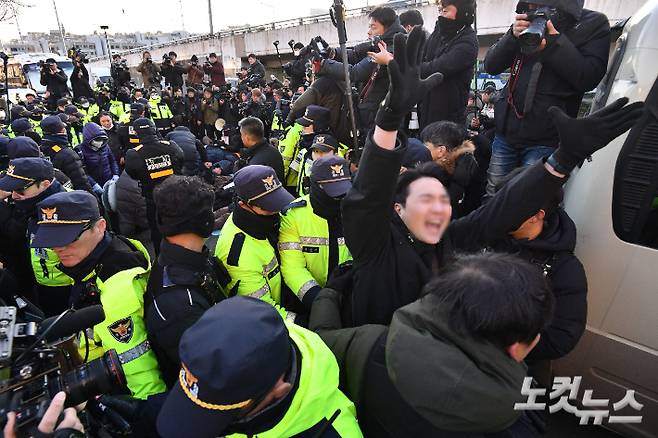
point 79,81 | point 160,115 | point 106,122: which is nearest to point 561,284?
point 106,122

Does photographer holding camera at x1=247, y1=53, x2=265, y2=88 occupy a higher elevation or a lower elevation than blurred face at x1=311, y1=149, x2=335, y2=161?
higher

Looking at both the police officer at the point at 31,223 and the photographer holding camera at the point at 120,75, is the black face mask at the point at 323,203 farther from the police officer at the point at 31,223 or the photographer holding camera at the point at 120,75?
the photographer holding camera at the point at 120,75

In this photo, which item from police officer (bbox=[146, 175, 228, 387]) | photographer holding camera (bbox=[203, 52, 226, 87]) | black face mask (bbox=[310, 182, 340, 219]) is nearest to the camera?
police officer (bbox=[146, 175, 228, 387])

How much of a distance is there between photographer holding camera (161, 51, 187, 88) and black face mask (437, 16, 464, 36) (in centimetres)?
1326

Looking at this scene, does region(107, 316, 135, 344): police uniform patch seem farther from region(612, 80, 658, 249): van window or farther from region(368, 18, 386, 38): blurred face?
region(368, 18, 386, 38): blurred face

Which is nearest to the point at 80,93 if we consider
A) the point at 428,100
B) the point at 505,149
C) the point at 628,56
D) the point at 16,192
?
the point at 16,192

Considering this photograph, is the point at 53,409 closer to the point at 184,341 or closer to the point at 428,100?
the point at 184,341

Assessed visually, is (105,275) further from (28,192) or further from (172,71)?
(172,71)

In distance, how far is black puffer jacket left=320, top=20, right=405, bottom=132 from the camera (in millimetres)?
4480

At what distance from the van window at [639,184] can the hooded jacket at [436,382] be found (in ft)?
5.10

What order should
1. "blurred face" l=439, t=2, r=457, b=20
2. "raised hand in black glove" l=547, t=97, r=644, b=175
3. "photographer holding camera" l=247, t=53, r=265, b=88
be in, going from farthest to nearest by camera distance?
1. "photographer holding camera" l=247, t=53, r=265, b=88
2. "blurred face" l=439, t=2, r=457, b=20
3. "raised hand in black glove" l=547, t=97, r=644, b=175

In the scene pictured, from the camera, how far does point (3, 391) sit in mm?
1291

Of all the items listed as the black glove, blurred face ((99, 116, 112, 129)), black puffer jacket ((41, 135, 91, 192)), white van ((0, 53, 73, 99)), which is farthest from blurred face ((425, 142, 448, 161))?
white van ((0, 53, 73, 99))

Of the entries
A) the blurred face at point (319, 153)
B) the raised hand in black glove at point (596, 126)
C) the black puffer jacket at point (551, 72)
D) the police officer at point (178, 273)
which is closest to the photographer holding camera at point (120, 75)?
the blurred face at point (319, 153)
